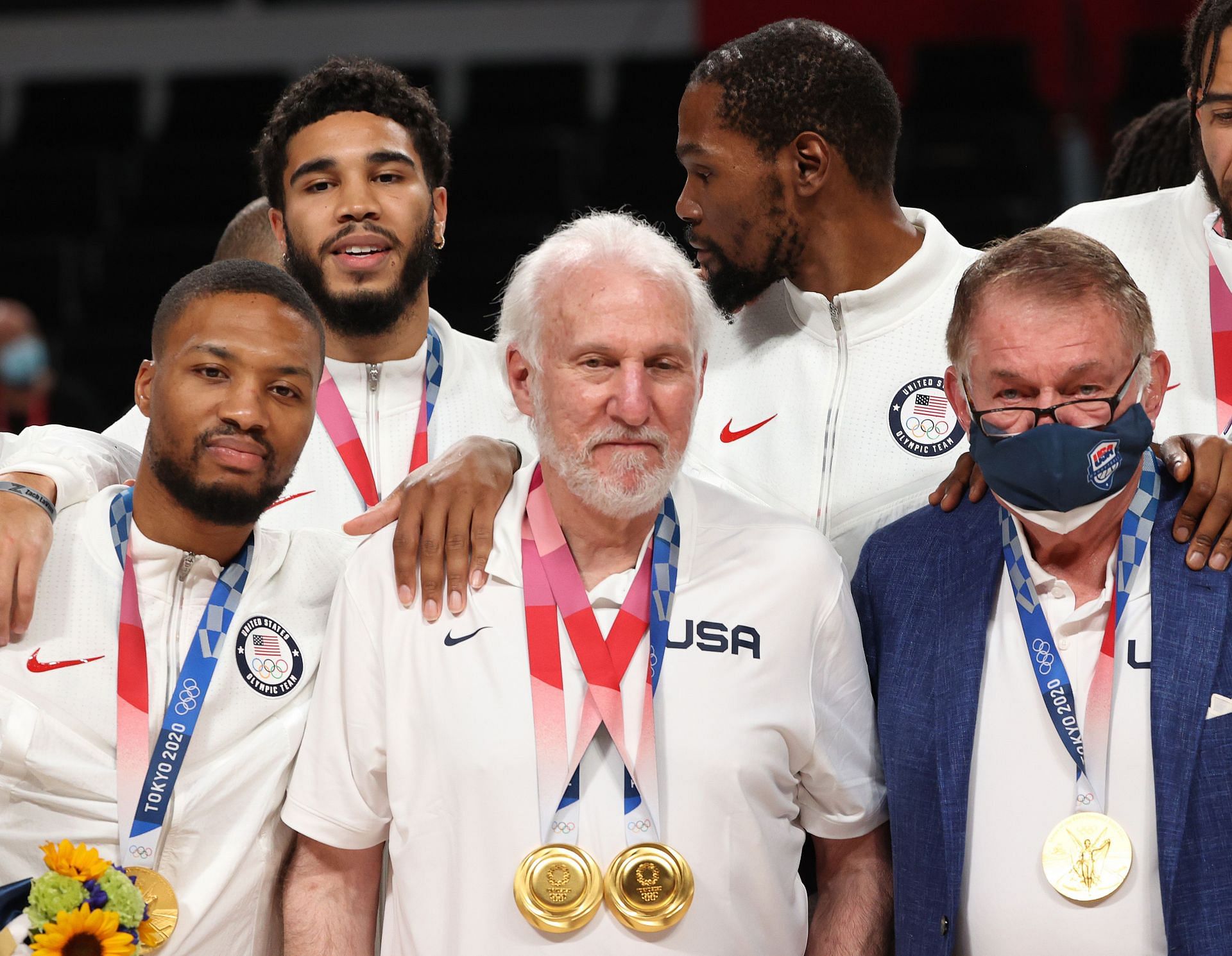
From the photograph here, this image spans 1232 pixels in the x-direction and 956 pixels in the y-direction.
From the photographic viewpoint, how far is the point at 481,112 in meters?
8.88

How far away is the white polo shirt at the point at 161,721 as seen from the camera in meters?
2.33

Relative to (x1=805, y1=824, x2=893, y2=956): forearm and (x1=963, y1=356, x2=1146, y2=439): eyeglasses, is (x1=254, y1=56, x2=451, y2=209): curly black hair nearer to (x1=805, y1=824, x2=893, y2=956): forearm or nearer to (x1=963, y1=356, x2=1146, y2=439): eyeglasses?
(x1=963, y1=356, x2=1146, y2=439): eyeglasses

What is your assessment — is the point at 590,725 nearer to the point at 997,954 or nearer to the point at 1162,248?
the point at 997,954

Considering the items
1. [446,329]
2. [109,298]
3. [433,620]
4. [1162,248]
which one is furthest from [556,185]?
[433,620]

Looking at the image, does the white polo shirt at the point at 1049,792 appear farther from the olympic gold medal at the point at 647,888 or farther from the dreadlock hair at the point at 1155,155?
the dreadlock hair at the point at 1155,155

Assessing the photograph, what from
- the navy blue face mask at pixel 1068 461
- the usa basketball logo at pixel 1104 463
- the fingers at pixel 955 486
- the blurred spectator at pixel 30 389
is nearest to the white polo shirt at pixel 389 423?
the fingers at pixel 955 486

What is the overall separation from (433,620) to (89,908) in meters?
0.70

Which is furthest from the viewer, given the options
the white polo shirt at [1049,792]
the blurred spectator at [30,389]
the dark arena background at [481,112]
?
the dark arena background at [481,112]

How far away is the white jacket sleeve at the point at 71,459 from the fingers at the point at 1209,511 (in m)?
2.01

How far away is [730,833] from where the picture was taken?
2.33m

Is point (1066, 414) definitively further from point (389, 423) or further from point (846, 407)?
point (389, 423)

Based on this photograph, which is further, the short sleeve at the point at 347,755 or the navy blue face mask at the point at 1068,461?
the short sleeve at the point at 347,755

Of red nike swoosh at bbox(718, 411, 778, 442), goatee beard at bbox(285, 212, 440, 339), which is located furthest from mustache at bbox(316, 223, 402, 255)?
red nike swoosh at bbox(718, 411, 778, 442)

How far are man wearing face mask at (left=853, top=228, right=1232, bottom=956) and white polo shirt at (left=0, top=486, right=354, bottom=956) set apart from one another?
109cm
